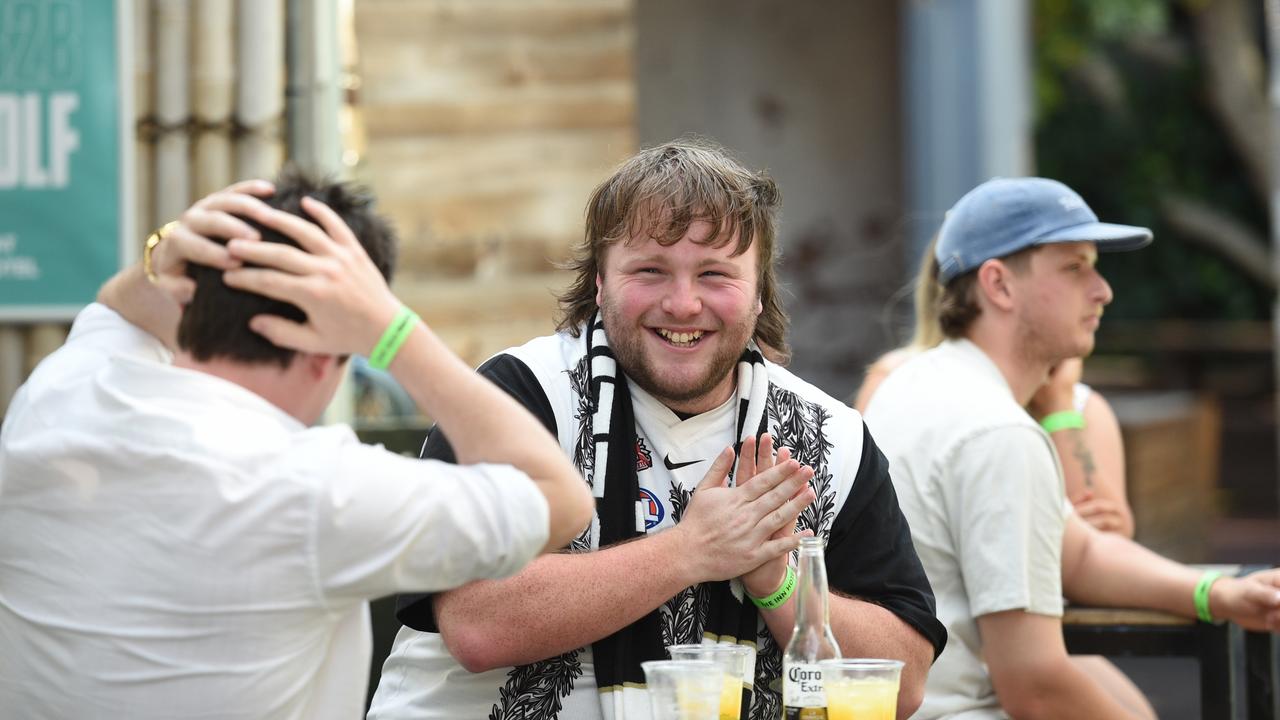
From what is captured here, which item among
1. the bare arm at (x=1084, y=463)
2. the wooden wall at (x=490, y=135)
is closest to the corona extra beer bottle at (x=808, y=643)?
the bare arm at (x=1084, y=463)

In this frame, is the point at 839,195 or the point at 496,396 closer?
the point at 496,396

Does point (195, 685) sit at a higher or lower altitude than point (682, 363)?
lower

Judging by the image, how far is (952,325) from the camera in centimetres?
318

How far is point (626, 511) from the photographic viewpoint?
7.70 feet

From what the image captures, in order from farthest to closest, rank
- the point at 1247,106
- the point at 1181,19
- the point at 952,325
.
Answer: the point at 1181,19
the point at 1247,106
the point at 952,325

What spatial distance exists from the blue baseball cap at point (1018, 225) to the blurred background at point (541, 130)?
452 mm

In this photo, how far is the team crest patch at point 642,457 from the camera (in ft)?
7.90

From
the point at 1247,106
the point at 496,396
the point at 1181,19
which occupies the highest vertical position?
the point at 1181,19

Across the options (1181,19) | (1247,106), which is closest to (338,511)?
(1247,106)

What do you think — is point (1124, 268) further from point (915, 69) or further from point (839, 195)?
point (915, 69)

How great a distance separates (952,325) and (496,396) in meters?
1.66

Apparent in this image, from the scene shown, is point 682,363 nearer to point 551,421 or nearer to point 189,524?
point 551,421

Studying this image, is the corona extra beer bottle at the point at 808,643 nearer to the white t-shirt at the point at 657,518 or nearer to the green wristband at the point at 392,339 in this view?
the white t-shirt at the point at 657,518

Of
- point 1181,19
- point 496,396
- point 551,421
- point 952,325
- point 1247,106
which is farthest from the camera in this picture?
point 1181,19
